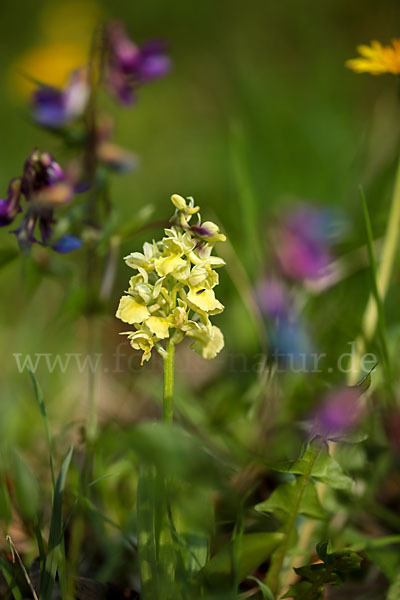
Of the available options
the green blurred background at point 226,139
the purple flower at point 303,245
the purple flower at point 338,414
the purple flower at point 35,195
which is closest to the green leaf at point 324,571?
the purple flower at point 338,414

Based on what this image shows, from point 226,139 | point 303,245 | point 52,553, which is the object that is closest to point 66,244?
point 52,553

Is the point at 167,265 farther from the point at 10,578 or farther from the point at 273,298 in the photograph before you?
the point at 273,298

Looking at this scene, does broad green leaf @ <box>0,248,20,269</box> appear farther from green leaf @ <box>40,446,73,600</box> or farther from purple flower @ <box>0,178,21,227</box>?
green leaf @ <box>40,446,73,600</box>

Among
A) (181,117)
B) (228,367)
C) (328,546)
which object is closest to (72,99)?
(228,367)

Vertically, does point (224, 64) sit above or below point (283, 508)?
above

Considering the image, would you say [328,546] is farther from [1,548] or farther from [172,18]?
[172,18]

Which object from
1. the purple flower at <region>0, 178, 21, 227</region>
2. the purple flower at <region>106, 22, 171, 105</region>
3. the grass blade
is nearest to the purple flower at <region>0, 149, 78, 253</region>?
the purple flower at <region>0, 178, 21, 227</region>

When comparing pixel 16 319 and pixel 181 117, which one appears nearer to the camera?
pixel 16 319

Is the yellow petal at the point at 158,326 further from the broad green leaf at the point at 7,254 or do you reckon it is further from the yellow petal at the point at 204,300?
the broad green leaf at the point at 7,254
